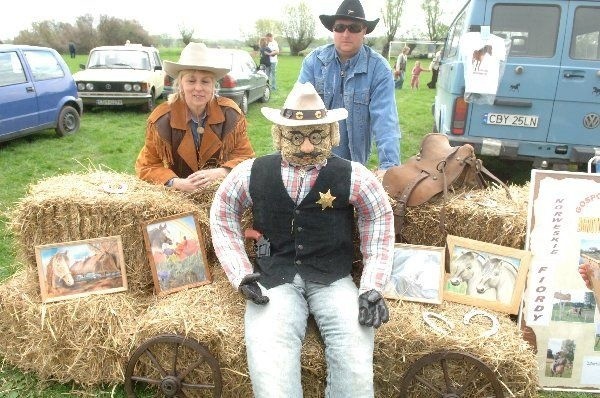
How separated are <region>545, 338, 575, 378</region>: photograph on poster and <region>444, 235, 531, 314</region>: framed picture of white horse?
339 millimetres

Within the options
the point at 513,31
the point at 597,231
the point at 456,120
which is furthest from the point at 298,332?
the point at 513,31

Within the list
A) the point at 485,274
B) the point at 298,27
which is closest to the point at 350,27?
the point at 485,274

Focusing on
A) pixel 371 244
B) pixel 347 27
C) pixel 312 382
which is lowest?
pixel 312 382

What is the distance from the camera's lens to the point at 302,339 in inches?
103

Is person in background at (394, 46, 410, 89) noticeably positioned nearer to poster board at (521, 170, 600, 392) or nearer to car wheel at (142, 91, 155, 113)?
car wheel at (142, 91, 155, 113)

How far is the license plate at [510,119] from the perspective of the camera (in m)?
5.80

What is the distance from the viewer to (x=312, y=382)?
2.73m

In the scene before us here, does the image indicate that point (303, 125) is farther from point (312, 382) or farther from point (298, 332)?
point (312, 382)

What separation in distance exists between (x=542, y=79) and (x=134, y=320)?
4.85m

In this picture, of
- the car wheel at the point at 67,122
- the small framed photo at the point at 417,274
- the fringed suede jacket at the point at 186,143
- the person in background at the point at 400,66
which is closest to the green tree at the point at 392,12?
the person in background at the point at 400,66

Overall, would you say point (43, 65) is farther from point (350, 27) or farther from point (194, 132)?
point (350, 27)

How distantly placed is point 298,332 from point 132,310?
3.49 ft

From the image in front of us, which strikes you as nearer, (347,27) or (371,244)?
(371,244)

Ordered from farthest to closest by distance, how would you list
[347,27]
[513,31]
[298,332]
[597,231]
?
[513,31]
[347,27]
[597,231]
[298,332]
